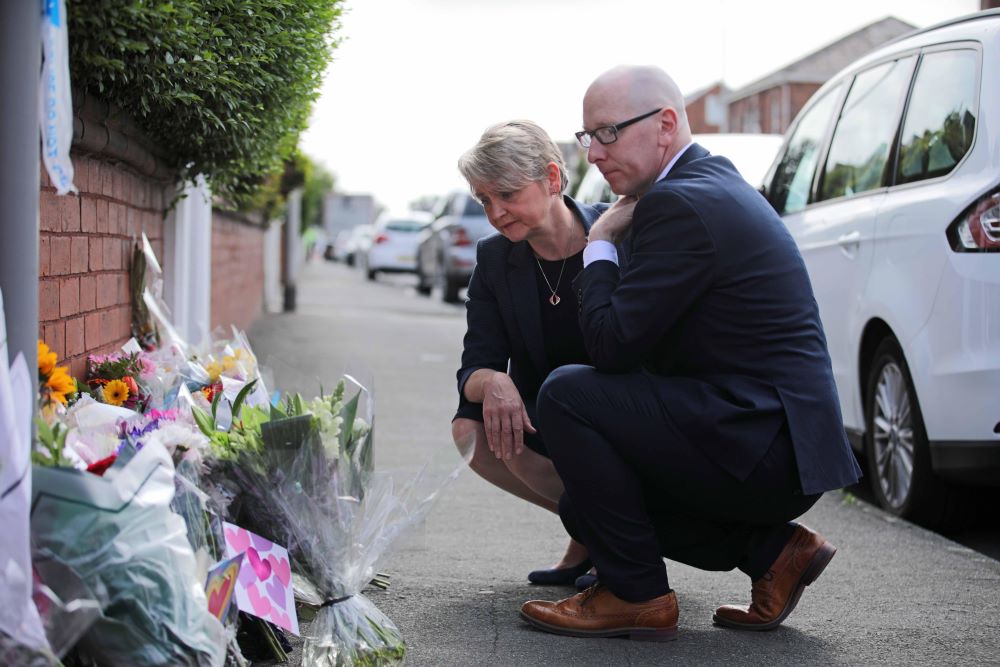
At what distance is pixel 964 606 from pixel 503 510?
79.6 inches

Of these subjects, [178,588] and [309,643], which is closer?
[178,588]

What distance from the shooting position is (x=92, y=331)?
413 centimetres

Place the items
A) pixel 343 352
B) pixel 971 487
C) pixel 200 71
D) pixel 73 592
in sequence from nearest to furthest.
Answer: pixel 73 592
pixel 200 71
pixel 971 487
pixel 343 352

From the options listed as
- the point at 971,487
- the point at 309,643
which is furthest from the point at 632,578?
the point at 971,487

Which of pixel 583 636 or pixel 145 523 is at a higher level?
pixel 145 523

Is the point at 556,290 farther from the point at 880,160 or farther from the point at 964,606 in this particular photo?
the point at 880,160

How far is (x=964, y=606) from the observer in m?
3.90

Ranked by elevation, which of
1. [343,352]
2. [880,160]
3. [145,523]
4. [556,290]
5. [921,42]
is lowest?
[343,352]

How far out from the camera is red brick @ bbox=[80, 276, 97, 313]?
3.97 metres

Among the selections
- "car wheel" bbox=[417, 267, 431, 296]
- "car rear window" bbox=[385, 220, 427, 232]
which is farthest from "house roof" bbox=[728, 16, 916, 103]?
"car wheel" bbox=[417, 267, 431, 296]

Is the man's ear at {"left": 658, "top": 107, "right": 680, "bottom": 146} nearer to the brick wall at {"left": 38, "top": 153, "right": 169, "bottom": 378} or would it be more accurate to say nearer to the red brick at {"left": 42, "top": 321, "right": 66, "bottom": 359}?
the brick wall at {"left": 38, "top": 153, "right": 169, "bottom": 378}

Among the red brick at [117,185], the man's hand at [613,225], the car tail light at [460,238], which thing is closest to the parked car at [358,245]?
the car tail light at [460,238]

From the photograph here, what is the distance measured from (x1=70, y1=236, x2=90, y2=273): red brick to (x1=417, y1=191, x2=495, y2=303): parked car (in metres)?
14.8

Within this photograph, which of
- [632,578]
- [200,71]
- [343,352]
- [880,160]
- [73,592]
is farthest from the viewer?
[343,352]
